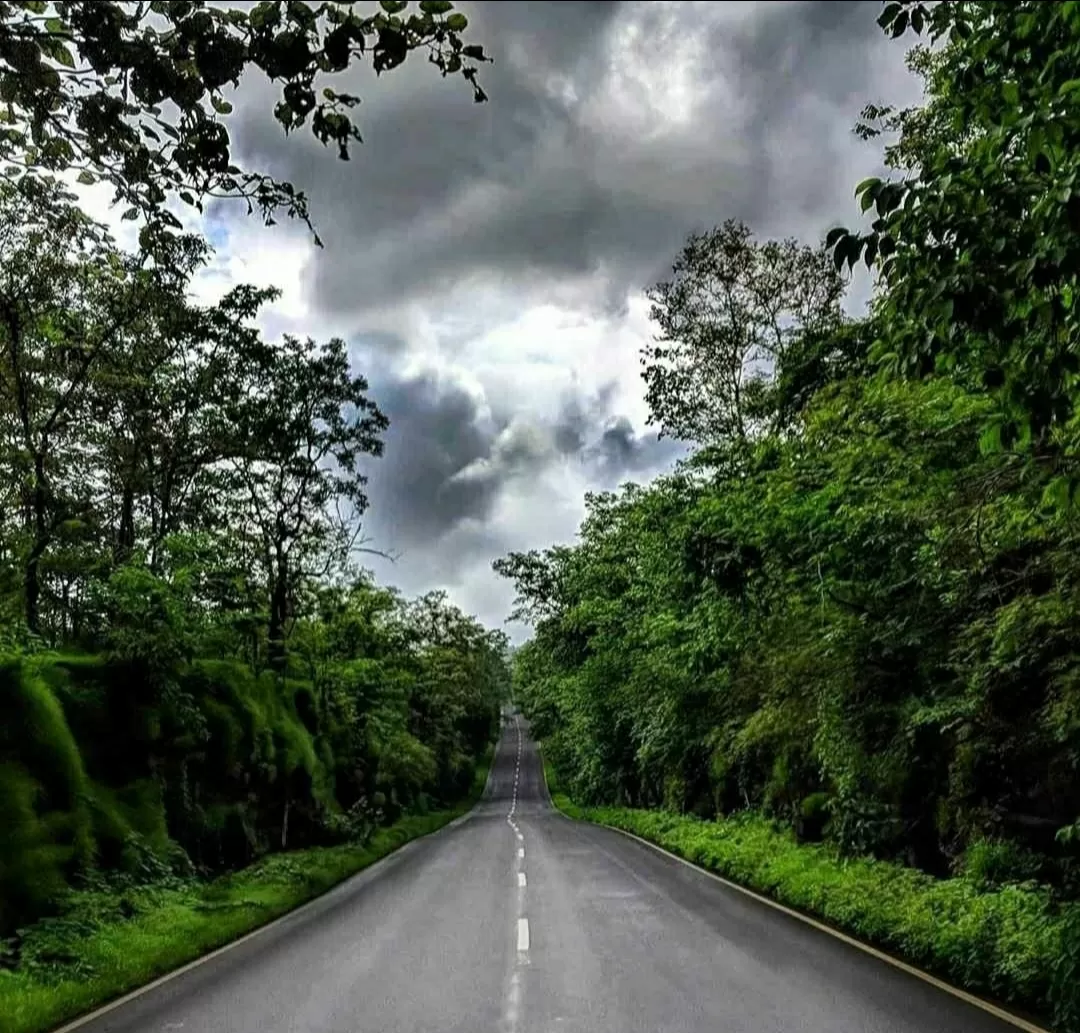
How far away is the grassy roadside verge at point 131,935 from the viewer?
26.2ft

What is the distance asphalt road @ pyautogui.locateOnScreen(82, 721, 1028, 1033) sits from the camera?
23.2 feet

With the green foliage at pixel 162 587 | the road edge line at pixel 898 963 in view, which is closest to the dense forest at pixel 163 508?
the green foliage at pixel 162 587

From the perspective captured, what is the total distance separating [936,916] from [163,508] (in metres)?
20.4

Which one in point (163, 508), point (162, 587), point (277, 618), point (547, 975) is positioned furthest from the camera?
point (277, 618)

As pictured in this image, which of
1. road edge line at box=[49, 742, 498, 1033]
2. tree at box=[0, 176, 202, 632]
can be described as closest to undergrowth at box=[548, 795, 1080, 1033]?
road edge line at box=[49, 742, 498, 1033]

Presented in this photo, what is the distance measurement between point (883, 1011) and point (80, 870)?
10.2m

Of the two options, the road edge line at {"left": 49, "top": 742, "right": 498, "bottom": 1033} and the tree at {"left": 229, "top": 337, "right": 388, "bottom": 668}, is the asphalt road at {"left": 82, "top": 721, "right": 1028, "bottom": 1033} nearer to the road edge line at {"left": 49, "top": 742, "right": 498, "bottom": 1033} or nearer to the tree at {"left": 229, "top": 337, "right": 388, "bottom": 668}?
the road edge line at {"left": 49, "top": 742, "right": 498, "bottom": 1033}

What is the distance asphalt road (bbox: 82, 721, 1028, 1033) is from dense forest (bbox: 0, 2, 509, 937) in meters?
3.10

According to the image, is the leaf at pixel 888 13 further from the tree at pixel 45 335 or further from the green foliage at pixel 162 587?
the tree at pixel 45 335

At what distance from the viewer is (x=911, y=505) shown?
10914mm

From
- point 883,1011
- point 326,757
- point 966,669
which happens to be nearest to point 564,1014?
point 883,1011

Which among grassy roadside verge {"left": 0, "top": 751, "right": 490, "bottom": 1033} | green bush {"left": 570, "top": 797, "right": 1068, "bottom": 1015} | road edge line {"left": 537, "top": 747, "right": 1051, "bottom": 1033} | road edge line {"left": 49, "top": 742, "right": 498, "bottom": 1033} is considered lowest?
road edge line {"left": 537, "top": 747, "right": 1051, "bottom": 1033}

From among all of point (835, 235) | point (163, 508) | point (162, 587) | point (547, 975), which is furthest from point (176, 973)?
point (163, 508)

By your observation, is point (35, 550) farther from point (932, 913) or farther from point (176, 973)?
point (932, 913)
